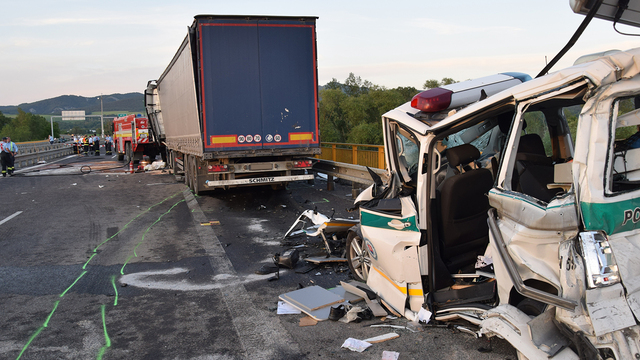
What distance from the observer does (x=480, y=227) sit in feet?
13.7

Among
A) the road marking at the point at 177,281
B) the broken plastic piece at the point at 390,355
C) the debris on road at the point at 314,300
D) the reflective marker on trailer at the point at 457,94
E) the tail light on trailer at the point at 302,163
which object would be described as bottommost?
the road marking at the point at 177,281

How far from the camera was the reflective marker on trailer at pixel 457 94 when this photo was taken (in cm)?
411

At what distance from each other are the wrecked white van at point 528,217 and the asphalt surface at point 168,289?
0.52 m

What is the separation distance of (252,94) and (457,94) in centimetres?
741

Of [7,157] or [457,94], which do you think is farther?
[7,157]

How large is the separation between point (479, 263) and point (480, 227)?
31 centimetres

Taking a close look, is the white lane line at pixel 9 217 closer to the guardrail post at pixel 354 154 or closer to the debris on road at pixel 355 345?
the guardrail post at pixel 354 154

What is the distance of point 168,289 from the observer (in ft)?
18.4

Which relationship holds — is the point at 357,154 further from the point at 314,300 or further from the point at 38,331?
the point at 38,331

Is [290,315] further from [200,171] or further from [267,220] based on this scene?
[200,171]

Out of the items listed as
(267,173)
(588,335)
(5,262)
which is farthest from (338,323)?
(267,173)

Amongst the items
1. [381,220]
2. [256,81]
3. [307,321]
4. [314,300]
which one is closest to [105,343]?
[307,321]

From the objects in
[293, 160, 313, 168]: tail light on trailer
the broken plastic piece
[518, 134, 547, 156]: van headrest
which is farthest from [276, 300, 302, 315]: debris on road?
[293, 160, 313, 168]: tail light on trailer

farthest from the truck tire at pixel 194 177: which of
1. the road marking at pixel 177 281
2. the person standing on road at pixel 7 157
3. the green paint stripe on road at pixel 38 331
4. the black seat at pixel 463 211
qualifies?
the person standing on road at pixel 7 157
